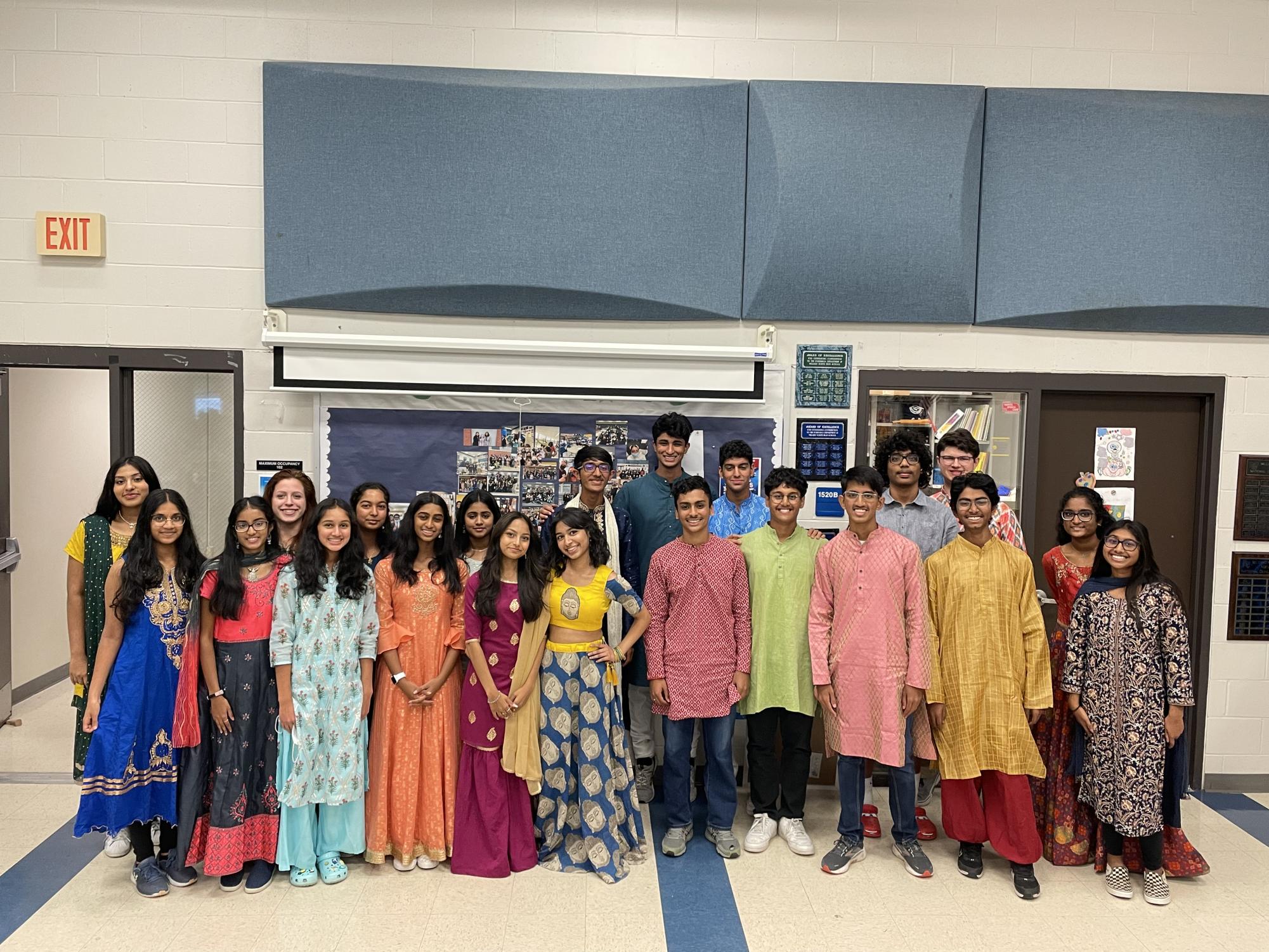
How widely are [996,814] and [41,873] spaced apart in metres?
3.57

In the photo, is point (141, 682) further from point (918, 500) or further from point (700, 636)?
point (918, 500)

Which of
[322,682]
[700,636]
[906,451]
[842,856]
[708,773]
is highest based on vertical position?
[906,451]

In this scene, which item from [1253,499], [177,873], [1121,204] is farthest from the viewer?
[1253,499]

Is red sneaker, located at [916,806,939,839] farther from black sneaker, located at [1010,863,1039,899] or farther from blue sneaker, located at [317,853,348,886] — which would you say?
blue sneaker, located at [317,853,348,886]

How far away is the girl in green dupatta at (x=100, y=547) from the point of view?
306cm

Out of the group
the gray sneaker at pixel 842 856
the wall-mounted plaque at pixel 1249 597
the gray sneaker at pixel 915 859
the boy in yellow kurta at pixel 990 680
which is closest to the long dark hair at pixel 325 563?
the gray sneaker at pixel 842 856

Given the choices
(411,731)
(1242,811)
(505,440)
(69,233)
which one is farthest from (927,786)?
(69,233)

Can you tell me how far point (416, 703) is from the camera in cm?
299

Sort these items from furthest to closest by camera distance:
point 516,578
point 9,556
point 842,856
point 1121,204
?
point 9,556 → point 1121,204 → point 842,856 → point 516,578

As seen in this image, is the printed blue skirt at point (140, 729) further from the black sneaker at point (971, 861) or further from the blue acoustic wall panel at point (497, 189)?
the black sneaker at point (971, 861)

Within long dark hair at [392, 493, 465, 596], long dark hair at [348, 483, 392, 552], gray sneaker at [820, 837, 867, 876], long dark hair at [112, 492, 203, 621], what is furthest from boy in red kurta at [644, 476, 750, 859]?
long dark hair at [112, 492, 203, 621]

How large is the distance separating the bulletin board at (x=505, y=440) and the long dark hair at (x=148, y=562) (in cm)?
105

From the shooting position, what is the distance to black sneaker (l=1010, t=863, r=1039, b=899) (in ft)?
9.66

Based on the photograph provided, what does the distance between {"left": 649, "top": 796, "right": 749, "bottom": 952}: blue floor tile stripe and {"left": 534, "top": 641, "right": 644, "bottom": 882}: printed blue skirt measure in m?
0.19
